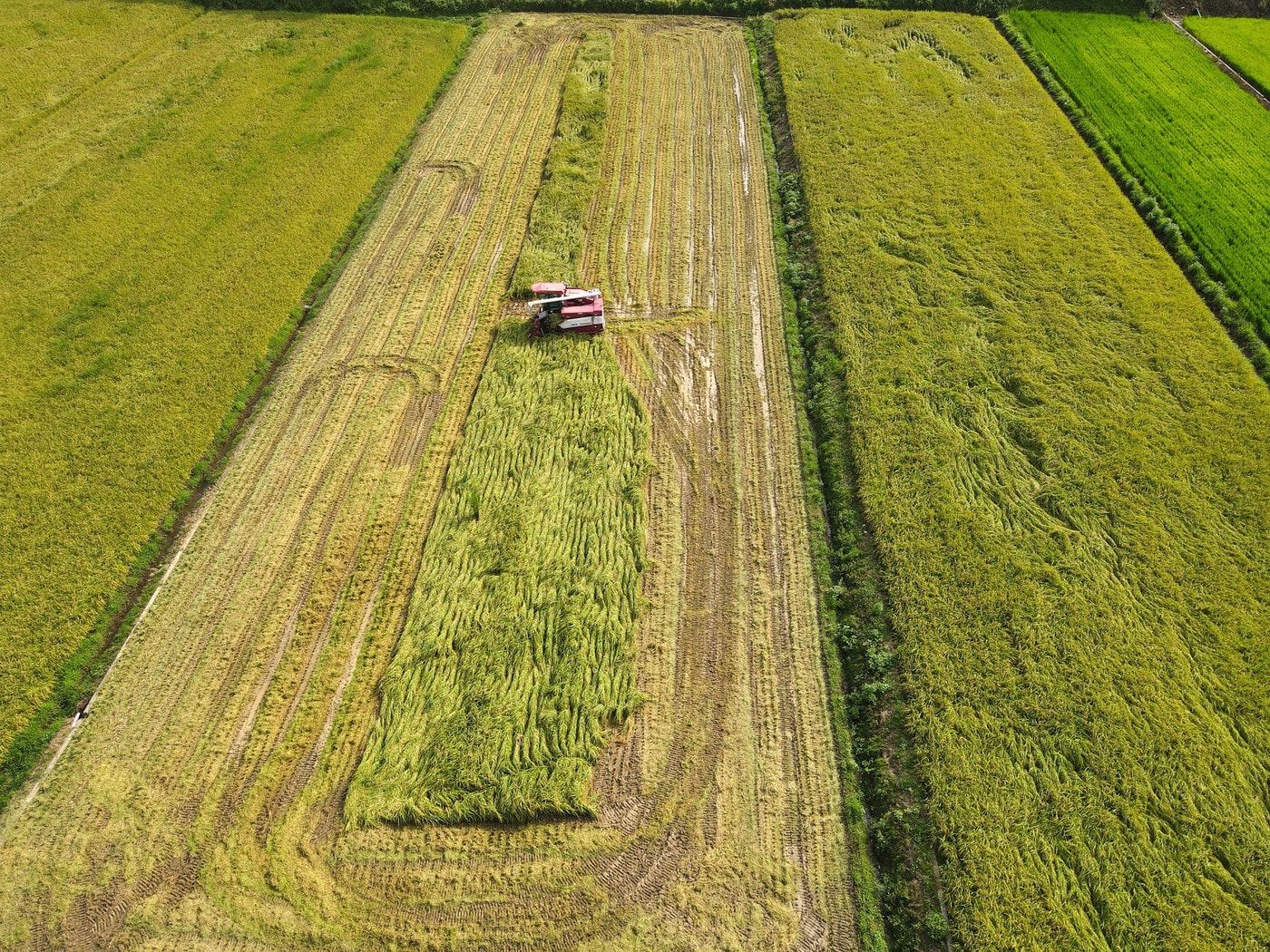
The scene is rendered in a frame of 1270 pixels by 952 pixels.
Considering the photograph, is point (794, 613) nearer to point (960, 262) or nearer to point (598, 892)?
point (598, 892)

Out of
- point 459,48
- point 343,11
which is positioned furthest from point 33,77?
point 459,48

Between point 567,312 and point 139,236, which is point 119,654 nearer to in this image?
point 567,312

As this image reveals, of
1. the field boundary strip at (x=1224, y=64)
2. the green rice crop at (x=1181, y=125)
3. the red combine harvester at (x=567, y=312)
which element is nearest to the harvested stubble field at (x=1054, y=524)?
the green rice crop at (x=1181, y=125)

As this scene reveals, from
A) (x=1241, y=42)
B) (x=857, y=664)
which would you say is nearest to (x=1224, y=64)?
(x=1241, y=42)

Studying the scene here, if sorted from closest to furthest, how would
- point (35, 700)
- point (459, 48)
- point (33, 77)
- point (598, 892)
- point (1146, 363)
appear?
point (598, 892)
point (35, 700)
point (1146, 363)
point (33, 77)
point (459, 48)

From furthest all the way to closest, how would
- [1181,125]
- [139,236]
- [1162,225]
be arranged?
[1181,125] → [139,236] → [1162,225]

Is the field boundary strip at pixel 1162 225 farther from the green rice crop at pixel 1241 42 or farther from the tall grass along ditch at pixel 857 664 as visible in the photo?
the tall grass along ditch at pixel 857 664
